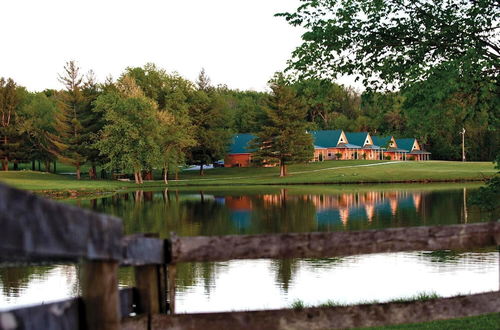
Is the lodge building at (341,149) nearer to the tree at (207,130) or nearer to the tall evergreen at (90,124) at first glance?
the tree at (207,130)

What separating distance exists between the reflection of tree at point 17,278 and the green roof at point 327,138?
96655 millimetres

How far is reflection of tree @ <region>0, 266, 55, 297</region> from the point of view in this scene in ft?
61.9

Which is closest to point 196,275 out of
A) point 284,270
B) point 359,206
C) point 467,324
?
point 284,270

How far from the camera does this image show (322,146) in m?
117

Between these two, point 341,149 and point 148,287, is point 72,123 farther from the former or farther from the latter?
point 148,287

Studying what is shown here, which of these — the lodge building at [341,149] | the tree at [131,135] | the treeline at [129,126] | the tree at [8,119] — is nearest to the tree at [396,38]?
the treeline at [129,126]

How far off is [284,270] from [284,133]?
6927 cm

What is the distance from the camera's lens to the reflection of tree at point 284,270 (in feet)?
61.9

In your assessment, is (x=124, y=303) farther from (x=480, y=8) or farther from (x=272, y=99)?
(x=272, y=99)

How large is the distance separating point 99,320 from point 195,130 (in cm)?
9108

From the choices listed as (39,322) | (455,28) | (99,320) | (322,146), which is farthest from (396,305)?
(322,146)

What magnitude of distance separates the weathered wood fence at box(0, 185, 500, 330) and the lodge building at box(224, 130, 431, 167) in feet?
337

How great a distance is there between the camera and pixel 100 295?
12.8ft

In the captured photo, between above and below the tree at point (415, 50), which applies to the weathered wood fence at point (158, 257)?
below
